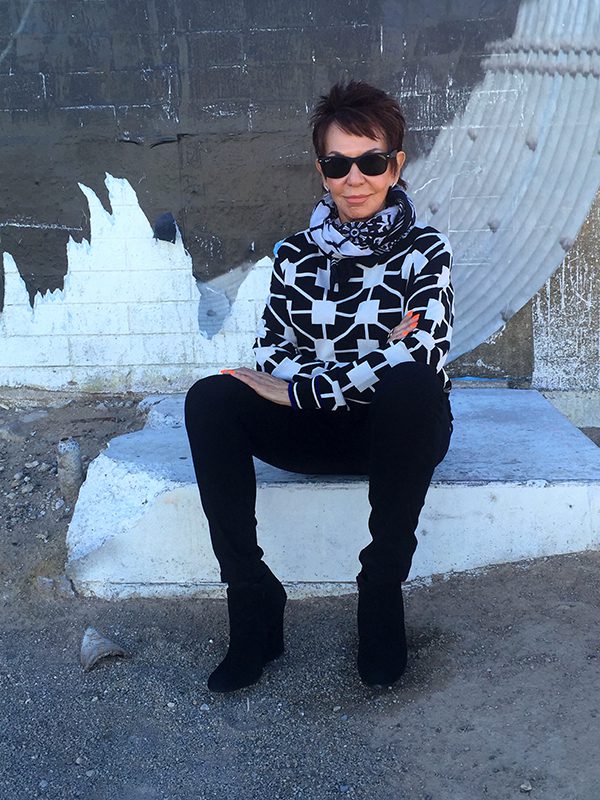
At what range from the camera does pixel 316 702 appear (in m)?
2.25

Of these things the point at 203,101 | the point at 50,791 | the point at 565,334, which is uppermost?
the point at 203,101

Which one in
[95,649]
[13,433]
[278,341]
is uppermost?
[278,341]

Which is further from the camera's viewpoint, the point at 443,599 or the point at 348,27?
the point at 348,27

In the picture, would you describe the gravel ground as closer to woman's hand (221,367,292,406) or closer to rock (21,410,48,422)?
woman's hand (221,367,292,406)

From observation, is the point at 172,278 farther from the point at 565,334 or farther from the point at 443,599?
the point at 443,599

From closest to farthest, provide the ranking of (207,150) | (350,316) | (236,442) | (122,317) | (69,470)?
(236,442)
(350,316)
(69,470)
(207,150)
(122,317)

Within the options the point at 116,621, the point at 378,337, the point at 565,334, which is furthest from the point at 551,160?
the point at 116,621

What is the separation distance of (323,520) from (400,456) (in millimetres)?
674

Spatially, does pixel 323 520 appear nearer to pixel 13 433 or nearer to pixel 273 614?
pixel 273 614

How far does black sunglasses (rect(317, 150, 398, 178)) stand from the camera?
2.26 metres

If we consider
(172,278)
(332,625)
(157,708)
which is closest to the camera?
(157,708)

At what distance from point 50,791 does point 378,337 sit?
137cm

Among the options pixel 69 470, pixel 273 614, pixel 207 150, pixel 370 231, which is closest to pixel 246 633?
pixel 273 614

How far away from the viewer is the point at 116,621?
2.72 m
